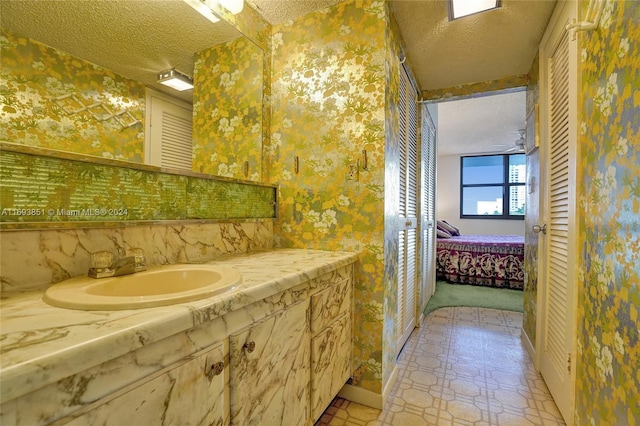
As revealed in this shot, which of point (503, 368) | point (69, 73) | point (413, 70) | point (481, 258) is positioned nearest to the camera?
point (69, 73)

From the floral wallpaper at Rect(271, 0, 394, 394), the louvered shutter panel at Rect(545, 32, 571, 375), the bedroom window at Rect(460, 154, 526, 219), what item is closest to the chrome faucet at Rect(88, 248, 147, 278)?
the floral wallpaper at Rect(271, 0, 394, 394)

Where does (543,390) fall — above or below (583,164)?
below

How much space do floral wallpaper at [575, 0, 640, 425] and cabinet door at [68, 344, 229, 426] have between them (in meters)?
1.08

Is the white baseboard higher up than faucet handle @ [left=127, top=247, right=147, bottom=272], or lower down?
lower down

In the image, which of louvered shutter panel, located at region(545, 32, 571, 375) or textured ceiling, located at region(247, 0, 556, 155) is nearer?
louvered shutter panel, located at region(545, 32, 571, 375)

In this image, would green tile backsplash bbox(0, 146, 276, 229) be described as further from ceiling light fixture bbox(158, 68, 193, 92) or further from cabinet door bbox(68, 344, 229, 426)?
cabinet door bbox(68, 344, 229, 426)

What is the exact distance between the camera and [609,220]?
91 centimetres

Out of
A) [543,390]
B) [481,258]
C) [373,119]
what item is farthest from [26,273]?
[481,258]

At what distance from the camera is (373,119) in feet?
4.96

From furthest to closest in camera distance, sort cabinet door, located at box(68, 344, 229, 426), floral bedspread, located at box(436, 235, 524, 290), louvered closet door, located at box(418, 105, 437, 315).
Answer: floral bedspread, located at box(436, 235, 524, 290)
louvered closet door, located at box(418, 105, 437, 315)
cabinet door, located at box(68, 344, 229, 426)

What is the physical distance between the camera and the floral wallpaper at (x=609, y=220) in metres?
0.77

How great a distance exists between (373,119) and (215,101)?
0.84 m

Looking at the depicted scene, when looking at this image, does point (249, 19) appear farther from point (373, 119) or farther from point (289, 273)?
point (289, 273)

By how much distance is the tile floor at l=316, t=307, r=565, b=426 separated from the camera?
146 cm
